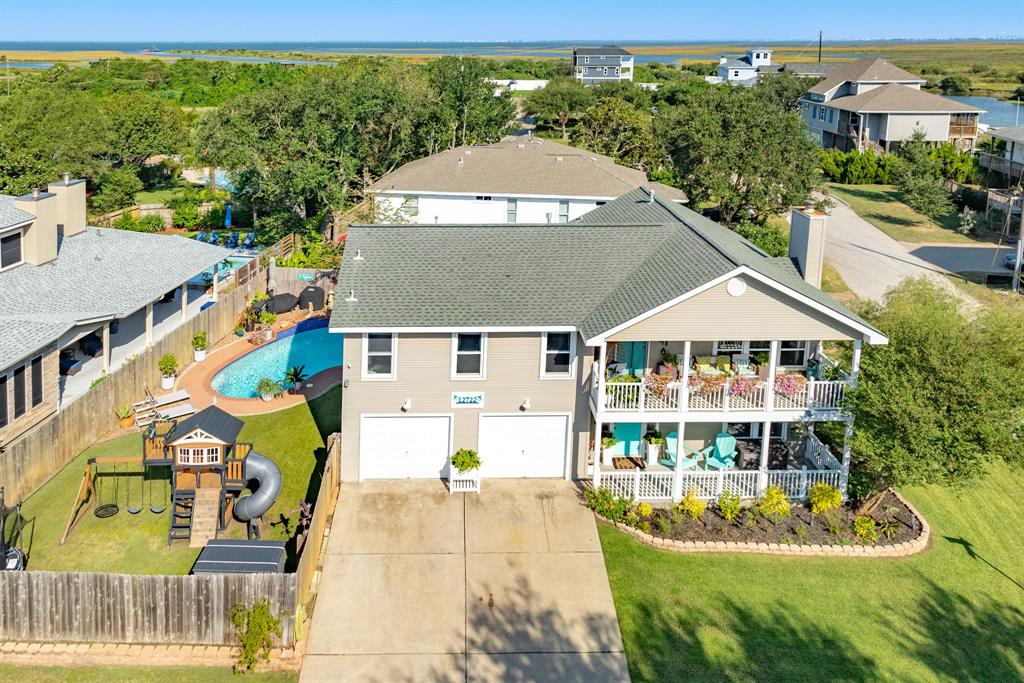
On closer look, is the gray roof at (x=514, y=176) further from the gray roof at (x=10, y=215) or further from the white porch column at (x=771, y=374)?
the white porch column at (x=771, y=374)

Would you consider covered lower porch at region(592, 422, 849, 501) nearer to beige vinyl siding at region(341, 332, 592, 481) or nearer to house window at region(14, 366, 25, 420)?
beige vinyl siding at region(341, 332, 592, 481)

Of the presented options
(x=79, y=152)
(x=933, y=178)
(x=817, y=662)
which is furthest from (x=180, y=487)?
(x=933, y=178)

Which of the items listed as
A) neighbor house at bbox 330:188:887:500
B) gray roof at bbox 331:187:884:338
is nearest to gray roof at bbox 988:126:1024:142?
gray roof at bbox 331:187:884:338

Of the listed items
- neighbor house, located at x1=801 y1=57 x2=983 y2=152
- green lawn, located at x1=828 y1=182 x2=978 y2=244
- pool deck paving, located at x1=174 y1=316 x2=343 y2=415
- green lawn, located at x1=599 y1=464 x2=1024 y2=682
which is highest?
neighbor house, located at x1=801 y1=57 x2=983 y2=152

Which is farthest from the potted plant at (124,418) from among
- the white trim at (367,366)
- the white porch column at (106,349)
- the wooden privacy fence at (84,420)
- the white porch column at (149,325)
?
the white trim at (367,366)

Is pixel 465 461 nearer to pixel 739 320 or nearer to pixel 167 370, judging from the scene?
pixel 739 320

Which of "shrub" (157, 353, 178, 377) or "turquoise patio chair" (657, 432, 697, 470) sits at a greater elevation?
"shrub" (157, 353, 178, 377)
